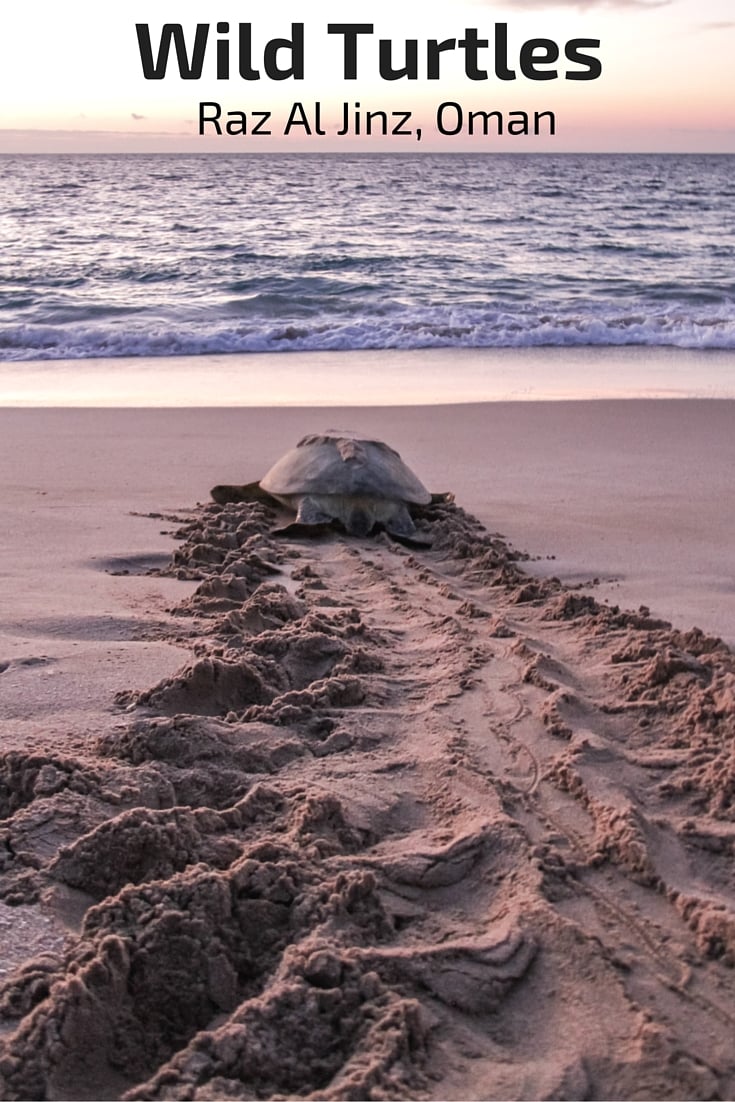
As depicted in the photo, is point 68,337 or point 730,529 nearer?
point 730,529

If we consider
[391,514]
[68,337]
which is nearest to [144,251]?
[68,337]

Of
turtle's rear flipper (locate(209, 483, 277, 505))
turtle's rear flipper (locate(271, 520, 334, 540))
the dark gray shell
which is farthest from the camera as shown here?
turtle's rear flipper (locate(209, 483, 277, 505))

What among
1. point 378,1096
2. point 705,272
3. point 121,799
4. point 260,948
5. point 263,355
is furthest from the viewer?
point 705,272

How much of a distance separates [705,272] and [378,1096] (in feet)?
58.0

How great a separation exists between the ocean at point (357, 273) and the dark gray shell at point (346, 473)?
4.93 m

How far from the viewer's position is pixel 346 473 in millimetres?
5055

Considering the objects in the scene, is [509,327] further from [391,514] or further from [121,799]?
[121,799]

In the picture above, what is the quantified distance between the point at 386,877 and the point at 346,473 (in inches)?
123

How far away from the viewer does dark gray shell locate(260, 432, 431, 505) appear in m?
5.01

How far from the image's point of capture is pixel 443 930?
196cm

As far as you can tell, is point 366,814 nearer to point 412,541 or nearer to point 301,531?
point 412,541

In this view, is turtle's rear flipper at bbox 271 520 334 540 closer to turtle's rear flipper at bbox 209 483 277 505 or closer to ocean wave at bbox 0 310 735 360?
turtle's rear flipper at bbox 209 483 277 505

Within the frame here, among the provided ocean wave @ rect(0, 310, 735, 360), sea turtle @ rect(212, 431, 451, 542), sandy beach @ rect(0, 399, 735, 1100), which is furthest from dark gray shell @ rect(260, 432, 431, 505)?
ocean wave @ rect(0, 310, 735, 360)

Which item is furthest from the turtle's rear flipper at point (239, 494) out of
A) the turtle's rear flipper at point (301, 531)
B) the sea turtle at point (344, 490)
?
the turtle's rear flipper at point (301, 531)
